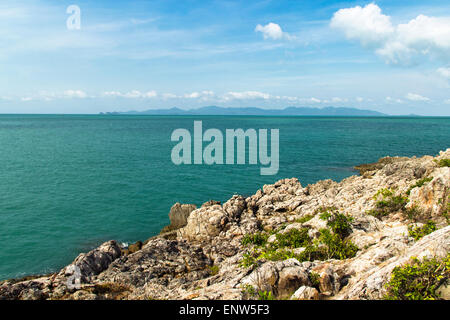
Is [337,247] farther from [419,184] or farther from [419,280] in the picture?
[419,184]

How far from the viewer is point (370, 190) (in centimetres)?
2948

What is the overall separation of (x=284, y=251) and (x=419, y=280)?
30.8ft

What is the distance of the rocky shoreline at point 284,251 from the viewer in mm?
13156

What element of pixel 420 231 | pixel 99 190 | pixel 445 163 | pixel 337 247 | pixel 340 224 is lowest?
pixel 99 190

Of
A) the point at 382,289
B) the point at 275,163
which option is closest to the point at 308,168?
the point at 275,163

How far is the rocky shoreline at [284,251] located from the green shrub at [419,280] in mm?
241

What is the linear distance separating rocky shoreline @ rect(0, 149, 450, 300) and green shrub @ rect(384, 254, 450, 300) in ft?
0.79

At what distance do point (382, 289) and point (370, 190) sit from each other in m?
20.3

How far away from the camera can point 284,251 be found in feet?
63.5

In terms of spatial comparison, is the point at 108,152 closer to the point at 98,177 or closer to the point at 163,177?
the point at 98,177

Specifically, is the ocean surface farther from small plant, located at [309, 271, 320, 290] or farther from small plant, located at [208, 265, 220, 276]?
small plant, located at [309, 271, 320, 290]

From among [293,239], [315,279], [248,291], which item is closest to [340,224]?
[293,239]

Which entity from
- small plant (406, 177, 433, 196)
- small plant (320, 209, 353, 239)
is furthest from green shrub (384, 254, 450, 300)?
small plant (406, 177, 433, 196)

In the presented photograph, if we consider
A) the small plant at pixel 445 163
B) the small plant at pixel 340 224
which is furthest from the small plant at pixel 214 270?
the small plant at pixel 445 163
